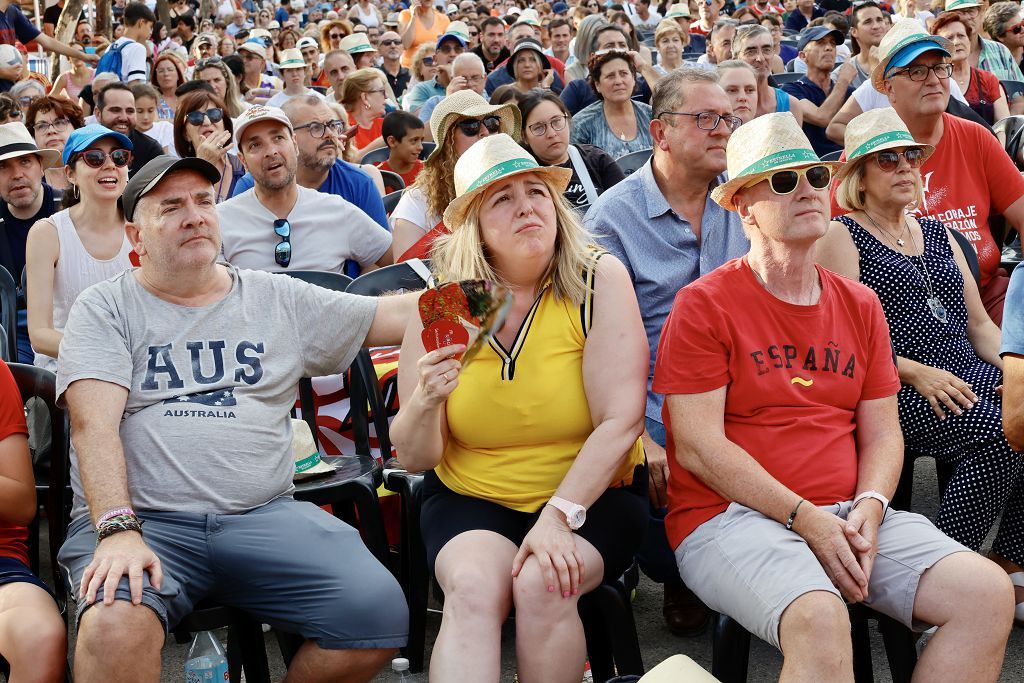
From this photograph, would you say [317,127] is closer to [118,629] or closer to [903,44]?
[903,44]

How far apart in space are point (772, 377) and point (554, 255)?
66 cm

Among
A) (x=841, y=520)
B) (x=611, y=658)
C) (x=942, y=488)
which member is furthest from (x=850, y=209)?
(x=611, y=658)

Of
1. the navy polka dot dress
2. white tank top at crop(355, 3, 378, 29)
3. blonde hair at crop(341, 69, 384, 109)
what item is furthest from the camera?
Answer: white tank top at crop(355, 3, 378, 29)

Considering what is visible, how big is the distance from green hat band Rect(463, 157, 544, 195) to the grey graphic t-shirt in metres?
0.52

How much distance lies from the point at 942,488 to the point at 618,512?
1.41 meters

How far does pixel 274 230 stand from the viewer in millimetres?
4465

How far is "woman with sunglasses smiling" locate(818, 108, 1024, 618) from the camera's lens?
326 centimetres

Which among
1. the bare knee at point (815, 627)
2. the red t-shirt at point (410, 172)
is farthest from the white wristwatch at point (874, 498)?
the red t-shirt at point (410, 172)

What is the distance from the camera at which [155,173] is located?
3004 mm

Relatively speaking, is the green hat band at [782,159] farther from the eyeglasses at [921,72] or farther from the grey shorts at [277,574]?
the eyeglasses at [921,72]

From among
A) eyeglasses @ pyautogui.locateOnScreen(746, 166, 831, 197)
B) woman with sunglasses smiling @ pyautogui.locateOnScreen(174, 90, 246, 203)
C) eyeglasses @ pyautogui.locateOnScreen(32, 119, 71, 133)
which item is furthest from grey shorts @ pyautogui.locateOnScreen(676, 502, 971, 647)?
eyeglasses @ pyautogui.locateOnScreen(32, 119, 71, 133)

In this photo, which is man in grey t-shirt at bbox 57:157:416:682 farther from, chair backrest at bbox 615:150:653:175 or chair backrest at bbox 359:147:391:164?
chair backrest at bbox 359:147:391:164

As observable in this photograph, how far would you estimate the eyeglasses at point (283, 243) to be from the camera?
174 inches

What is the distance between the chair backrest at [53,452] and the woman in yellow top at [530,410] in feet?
3.29
